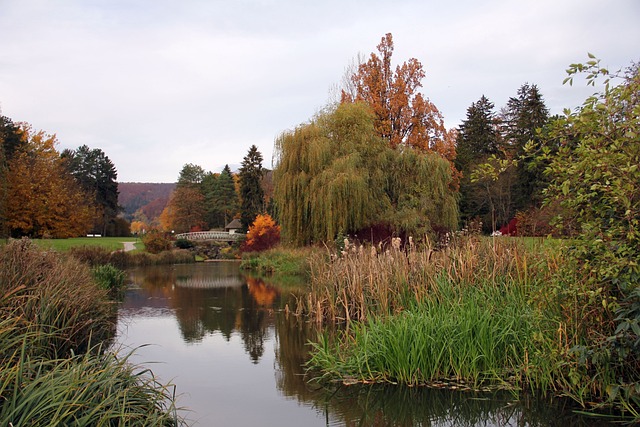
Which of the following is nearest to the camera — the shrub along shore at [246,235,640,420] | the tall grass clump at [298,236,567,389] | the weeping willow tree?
the shrub along shore at [246,235,640,420]

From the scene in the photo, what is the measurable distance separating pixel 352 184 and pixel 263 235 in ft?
57.0

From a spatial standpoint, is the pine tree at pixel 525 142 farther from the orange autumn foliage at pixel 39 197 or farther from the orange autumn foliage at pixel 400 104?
the orange autumn foliage at pixel 39 197

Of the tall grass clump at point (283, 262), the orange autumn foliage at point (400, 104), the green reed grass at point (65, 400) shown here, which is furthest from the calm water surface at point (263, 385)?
the orange autumn foliage at point (400, 104)

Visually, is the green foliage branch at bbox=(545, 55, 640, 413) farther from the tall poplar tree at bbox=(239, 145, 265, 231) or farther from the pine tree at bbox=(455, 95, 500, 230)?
the tall poplar tree at bbox=(239, 145, 265, 231)

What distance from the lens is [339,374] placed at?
23.3ft

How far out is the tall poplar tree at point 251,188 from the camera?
5175cm

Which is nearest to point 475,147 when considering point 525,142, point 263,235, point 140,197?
point 525,142

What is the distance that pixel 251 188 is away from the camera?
53.5 meters

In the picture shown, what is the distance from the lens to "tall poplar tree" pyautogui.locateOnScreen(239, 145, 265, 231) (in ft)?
170

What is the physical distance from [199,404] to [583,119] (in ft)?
16.7

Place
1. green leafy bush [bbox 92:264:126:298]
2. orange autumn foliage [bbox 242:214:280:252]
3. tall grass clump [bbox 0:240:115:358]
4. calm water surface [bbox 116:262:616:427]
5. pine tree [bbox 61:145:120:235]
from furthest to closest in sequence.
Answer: pine tree [bbox 61:145:120:235], orange autumn foliage [bbox 242:214:280:252], green leafy bush [bbox 92:264:126:298], tall grass clump [bbox 0:240:115:358], calm water surface [bbox 116:262:616:427]

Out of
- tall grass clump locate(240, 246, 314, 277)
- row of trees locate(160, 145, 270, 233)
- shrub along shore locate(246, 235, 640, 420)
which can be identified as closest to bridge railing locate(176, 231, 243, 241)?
row of trees locate(160, 145, 270, 233)

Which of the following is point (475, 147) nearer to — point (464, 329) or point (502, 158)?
point (502, 158)

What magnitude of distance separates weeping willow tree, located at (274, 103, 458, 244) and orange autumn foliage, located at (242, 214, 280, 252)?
12733mm
